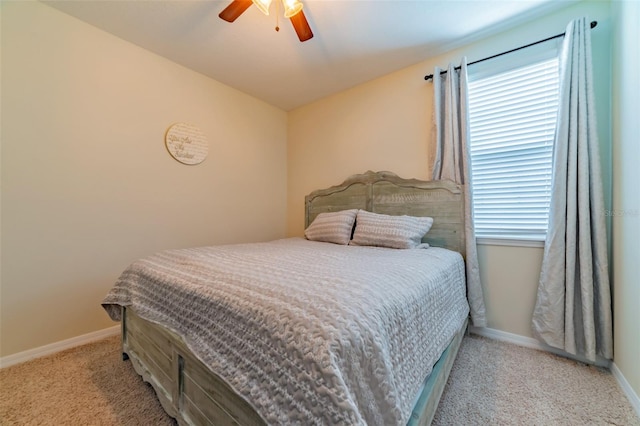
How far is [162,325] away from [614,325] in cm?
263

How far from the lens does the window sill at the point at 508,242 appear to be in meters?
1.88

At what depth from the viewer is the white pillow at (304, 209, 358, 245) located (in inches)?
93.8

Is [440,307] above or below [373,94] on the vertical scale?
below

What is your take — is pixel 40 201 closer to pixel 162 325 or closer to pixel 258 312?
pixel 162 325

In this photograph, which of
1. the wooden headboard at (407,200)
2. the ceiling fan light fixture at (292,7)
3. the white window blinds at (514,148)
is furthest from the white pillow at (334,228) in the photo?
the ceiling fan light fixture at (292,7)

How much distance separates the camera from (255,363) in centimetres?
74

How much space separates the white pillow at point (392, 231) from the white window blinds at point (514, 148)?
0.51 metres

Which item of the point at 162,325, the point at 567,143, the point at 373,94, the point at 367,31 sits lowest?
the point at 162,325

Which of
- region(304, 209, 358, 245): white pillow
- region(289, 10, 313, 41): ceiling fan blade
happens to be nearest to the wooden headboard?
region(304, 209, 358, 245): white pillow

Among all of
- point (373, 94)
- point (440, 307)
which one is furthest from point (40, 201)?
point (373, 94)

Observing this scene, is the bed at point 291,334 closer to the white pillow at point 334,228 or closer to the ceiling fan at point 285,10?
the white pillow at point 334,228

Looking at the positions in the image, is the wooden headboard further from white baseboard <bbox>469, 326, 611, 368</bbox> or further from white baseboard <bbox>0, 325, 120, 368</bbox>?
white baseboard <bbox>0, 325, 120, 368</bbox>

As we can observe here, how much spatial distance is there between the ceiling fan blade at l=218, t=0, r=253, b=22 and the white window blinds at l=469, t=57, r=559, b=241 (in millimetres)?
1957

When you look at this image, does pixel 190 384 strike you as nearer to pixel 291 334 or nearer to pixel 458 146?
pixel 291 334
